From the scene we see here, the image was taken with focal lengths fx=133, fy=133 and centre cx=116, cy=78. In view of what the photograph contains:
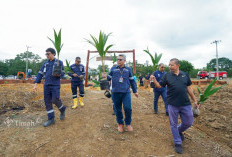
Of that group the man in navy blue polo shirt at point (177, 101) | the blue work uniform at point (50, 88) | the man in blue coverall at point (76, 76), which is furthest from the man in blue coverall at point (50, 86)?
the man in navy blue polo shirt at point (177, 101)

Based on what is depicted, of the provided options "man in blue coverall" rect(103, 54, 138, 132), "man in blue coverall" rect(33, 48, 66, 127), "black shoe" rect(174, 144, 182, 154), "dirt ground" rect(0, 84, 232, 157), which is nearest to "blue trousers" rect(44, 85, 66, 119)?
"man in blue coverall" rect(33, 48, 66, 127)

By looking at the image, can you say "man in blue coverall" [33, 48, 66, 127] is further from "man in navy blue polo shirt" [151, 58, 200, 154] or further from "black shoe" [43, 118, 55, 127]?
"man in navy blue polo shirt" [151, 58, 200, 154]

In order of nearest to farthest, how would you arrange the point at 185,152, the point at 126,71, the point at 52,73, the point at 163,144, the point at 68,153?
the point at 68,153, the point at 185,152, the point at 163,144, the point at 126,71, the point at 52,73

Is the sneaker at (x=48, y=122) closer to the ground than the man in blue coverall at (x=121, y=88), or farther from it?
closer to the ground

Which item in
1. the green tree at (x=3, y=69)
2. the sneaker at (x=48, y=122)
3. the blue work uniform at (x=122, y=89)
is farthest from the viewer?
the green tree at (x=3, y=69)

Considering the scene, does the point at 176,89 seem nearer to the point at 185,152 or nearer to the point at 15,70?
the point at 185,152

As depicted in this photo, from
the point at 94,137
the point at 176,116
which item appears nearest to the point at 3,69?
the point at 94,137

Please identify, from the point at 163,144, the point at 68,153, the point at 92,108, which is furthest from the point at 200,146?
the point at 92,108

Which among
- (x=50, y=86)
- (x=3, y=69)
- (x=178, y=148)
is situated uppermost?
(x=3, y=69)

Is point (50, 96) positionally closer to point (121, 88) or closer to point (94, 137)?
point (94, 137)

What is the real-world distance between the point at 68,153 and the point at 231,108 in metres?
6.64

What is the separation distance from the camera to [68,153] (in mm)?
2203

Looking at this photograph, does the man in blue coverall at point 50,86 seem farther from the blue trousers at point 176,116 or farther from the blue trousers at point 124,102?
the blue trousers at point 176,116

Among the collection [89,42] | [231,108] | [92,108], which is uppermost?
[89,42]
